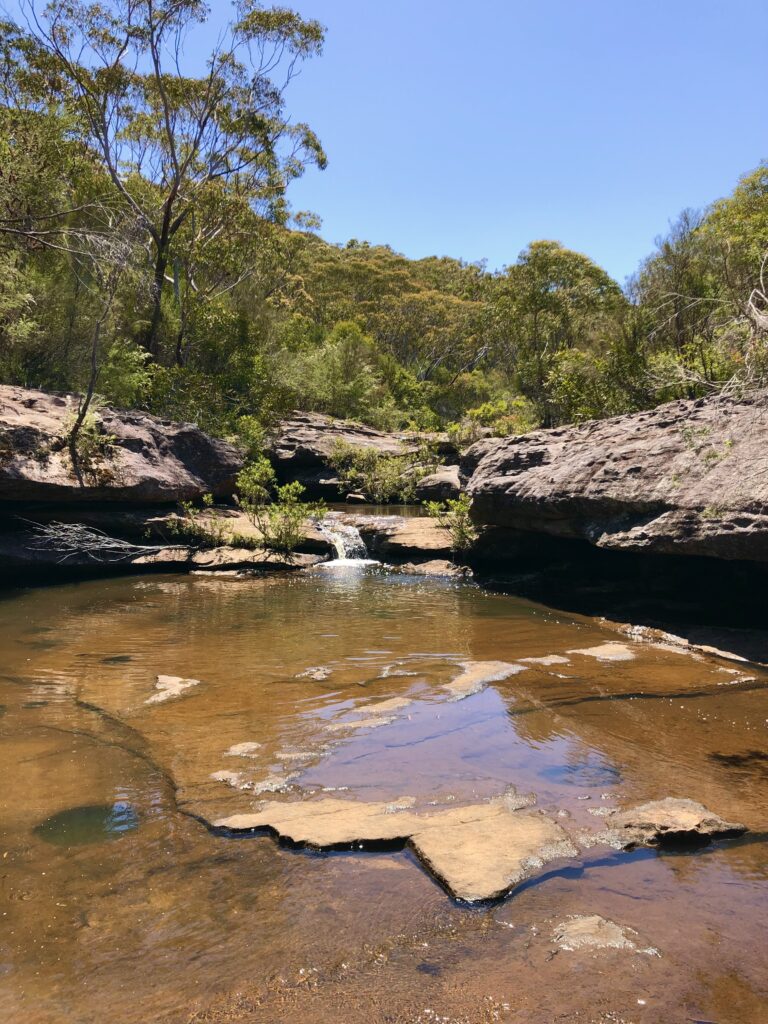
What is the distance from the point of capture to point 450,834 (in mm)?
3418

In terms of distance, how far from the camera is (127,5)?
734 inches

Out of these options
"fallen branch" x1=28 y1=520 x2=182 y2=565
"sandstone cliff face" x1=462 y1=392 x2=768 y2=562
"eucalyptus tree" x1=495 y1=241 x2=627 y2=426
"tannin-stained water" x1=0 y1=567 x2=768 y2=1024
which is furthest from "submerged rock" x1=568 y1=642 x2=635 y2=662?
"eucalyptus tree" x1=495 y1=241 x2=627 y2=426

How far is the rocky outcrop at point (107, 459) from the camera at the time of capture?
11523 millimetres

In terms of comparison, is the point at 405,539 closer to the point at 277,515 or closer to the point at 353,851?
the point at 277,515

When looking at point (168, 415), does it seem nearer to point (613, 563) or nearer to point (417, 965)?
point (613, 563)

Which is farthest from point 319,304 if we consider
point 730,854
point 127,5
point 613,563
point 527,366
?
point 730,854

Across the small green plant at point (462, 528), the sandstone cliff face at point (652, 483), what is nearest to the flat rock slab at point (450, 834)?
the sandstone cliff face at point (652, 483)

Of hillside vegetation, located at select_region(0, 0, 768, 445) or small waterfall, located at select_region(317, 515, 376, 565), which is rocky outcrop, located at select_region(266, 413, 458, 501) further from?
small waterfall, located at select_region(317, 515, 376, 565)

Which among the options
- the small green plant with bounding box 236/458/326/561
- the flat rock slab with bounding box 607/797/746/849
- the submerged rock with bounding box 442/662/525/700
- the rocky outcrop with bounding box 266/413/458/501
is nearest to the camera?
the flat rock slab with bounding box 607/797/746/849

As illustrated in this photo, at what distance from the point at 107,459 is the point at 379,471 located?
10653 millimetres

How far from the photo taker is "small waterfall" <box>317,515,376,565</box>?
1412 centimetres

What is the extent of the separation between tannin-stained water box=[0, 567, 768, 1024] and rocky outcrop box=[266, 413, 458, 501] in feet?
49.5

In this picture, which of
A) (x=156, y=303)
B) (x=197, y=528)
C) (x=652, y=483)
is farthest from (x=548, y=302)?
(x=652, y=483)

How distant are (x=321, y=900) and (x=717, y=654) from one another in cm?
586
